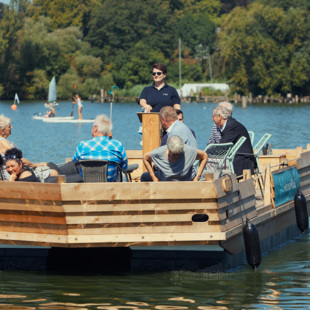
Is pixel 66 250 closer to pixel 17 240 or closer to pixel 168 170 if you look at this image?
pixel 17 240

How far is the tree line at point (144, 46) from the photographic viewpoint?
7856cm

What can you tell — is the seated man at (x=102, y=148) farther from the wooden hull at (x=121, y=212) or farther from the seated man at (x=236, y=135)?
the seated man at (x=236, y=135)

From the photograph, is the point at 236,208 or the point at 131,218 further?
the point at 236,208

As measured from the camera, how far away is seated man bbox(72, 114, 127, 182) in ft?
24.6

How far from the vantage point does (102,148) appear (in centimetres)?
751

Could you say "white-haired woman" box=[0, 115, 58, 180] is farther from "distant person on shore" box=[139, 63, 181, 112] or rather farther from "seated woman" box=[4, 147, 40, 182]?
"distant person on shore" box=[139, 63, 181, 112]

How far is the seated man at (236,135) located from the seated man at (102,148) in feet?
5.76

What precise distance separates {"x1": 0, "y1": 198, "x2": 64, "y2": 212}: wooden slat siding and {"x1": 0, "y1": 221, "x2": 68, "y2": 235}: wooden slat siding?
19 cm

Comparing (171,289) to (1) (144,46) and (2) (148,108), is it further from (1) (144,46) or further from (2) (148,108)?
(1) (144,46)

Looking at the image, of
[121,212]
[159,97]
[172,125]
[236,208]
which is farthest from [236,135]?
[121,212]

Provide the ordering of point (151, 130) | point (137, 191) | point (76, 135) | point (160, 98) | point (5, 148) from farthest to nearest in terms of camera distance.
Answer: point (76, 135), point (160, 98), point (151, 130), point (5, 148), point (137, 191)

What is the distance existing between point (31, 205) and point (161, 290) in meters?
1.66

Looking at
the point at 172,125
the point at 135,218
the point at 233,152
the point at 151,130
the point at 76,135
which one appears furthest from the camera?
the point at 76,135

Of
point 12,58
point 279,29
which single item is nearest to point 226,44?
point 279,29
